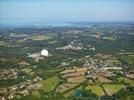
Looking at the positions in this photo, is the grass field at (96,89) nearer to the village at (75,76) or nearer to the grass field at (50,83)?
the village at (75,76)

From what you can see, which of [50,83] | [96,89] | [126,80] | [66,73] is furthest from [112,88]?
[66,73]

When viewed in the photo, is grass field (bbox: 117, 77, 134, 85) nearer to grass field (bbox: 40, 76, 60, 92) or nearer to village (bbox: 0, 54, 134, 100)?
village (bbox: 0, 54, 134, 100)

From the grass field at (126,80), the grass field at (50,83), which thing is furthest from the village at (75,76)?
the grass field at (50,83)

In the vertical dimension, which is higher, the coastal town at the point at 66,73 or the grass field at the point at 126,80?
the grass field at the point at 126,80

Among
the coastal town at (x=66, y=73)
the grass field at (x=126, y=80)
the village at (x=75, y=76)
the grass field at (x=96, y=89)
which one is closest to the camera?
the grass field at (x=96, y=89)

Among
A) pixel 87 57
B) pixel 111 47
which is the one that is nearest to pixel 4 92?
pixel 87 57

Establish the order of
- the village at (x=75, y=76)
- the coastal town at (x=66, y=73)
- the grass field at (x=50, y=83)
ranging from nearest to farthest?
the coastal town at (x=66, y=73)
the village at (x=75, y=76)
the grass field at (x=50, y=83)

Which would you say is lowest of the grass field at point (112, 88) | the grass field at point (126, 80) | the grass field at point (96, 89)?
the grass field at point (96, 89)
